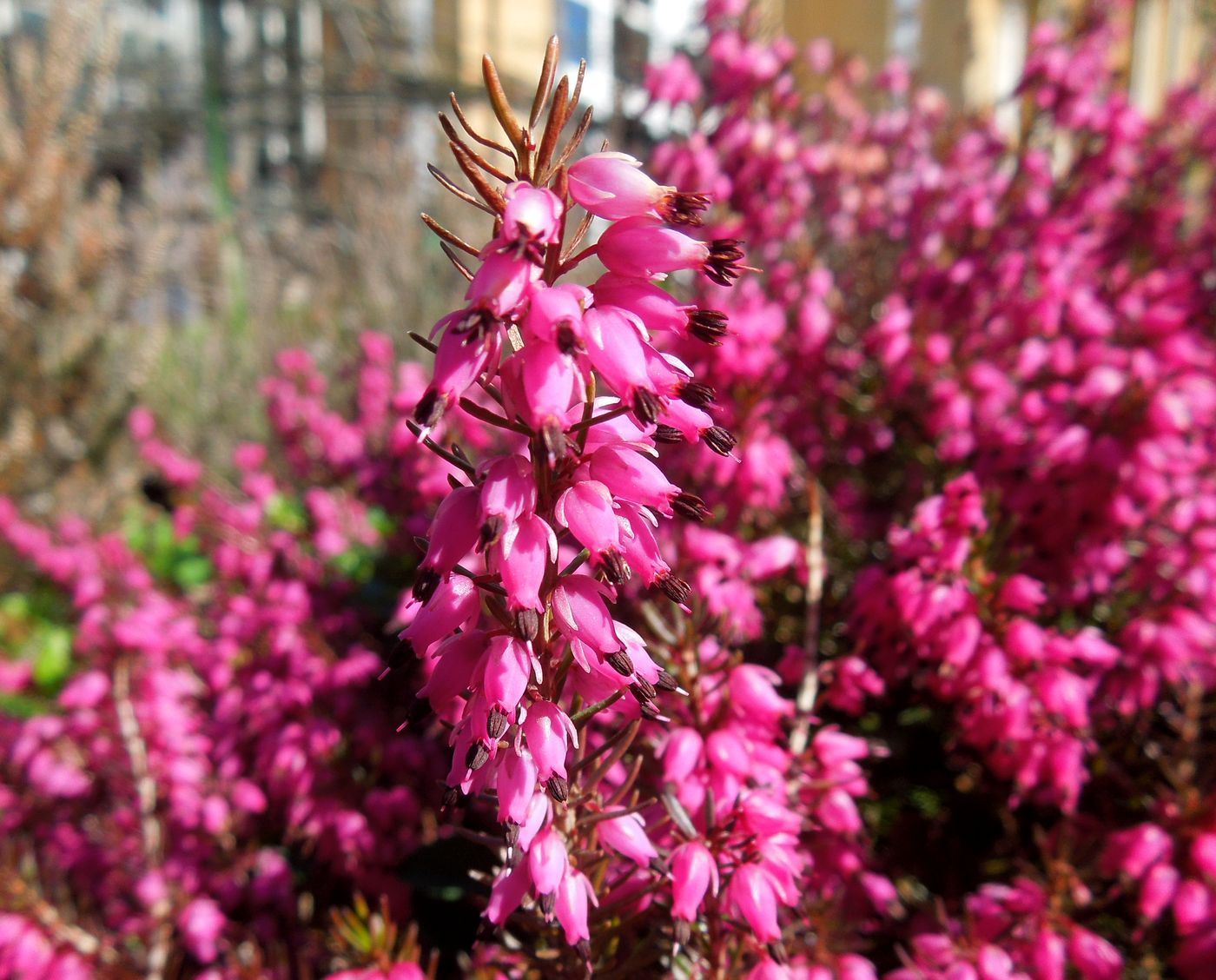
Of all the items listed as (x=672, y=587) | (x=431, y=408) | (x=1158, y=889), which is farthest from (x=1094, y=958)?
(x=431, y=408)

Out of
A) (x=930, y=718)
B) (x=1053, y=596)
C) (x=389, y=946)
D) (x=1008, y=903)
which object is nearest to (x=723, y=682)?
(x=389, y=946)

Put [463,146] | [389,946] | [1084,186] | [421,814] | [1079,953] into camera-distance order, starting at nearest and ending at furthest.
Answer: [463,146], [389,946], [1079,953], [421,814], [1084,186]

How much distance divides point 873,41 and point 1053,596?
1376 cm

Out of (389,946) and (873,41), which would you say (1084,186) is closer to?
(389,946)

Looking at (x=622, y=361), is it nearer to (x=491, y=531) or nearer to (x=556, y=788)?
(x=491, y=531)

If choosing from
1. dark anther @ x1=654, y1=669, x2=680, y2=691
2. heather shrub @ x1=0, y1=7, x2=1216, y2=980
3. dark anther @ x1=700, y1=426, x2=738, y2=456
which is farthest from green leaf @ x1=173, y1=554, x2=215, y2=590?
dark anther @ x1=700, y1=426, x2=738, y2=456

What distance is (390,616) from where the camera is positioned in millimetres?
2600

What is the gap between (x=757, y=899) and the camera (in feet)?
3.50

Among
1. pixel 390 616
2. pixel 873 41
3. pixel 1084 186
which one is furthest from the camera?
pixel 873 41

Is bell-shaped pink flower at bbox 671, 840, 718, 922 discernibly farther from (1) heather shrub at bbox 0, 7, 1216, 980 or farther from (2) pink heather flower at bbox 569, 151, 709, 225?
(2) pink heather flower at bbox 569, 151, 709, 225

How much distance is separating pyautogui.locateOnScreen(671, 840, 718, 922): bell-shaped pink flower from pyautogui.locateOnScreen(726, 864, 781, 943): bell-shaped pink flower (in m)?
0.03

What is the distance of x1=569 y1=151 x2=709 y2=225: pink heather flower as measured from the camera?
2.79 feet

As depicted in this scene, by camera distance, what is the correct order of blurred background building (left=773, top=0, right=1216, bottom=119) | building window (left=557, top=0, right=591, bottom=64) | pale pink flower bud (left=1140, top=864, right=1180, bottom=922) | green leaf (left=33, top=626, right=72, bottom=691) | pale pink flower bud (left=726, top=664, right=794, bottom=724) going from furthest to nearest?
blurred background building (left=773, top=0, right=1216, bottom=119)
building window (left=557, top=0, right=591, bottom=64)
green leaf (left=33, top=626, right=72, bottom=691)
pale pink flower bud (left=1140, top=864, right=1180, bottom=922)
pale pink flower bud (left=726, top=664, right=794, bottom=724)

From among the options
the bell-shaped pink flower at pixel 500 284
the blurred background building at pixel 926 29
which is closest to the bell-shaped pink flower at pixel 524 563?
the bell-shaped pink flower at pixel 500 284
